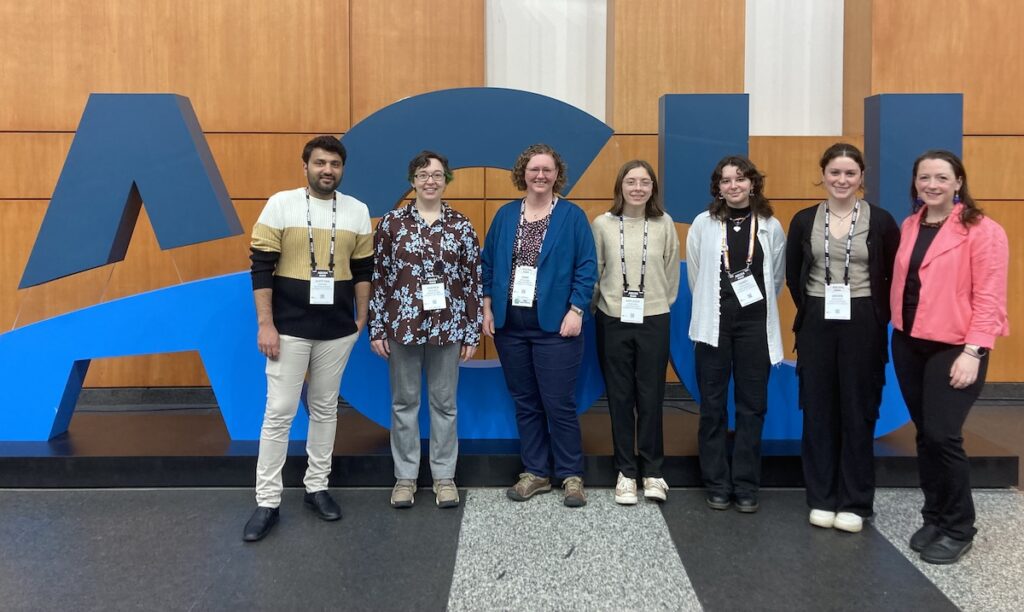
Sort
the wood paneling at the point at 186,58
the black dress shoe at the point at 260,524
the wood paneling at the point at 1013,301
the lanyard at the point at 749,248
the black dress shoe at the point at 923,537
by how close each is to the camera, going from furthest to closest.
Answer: the wood paneling at the point at 1013,301 < the wood paneling at the point at 186,58 < the lanyard at the point at 749,248 < the black dress shoe at the point at 260,524 < the black dress shoe at the point at 923,537

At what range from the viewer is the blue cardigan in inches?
101

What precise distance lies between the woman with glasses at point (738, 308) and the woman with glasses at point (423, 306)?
948 millimetres

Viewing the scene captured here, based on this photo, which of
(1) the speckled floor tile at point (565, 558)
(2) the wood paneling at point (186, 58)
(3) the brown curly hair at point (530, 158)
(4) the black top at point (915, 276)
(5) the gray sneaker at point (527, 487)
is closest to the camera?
(1) the speckled floor tile at point (565, 558)

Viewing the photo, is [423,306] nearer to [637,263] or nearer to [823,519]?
[637,263]

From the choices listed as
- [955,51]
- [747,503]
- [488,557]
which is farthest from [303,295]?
[955,51]

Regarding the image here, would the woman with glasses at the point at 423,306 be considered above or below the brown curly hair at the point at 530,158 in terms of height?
below

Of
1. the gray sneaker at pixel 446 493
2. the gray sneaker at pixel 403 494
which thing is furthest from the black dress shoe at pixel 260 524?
the gray sneaker at pixel 446 493

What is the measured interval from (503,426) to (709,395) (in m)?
1.03

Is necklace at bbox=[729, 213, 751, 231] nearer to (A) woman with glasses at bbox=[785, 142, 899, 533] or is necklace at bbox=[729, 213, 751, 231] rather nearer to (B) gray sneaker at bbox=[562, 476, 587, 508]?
(A) woman with glasses at bbox=[785, 142, 899, 533]

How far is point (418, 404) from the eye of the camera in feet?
8.79

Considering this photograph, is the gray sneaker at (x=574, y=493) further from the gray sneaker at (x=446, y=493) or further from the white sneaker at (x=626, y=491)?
the gray sneaker at (x=446, y=493)

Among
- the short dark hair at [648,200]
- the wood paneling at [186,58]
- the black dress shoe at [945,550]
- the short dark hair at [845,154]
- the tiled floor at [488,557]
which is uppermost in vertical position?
the wood paneling at [186,58]

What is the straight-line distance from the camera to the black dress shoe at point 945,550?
221cm

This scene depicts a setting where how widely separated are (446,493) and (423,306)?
0.83 meters
